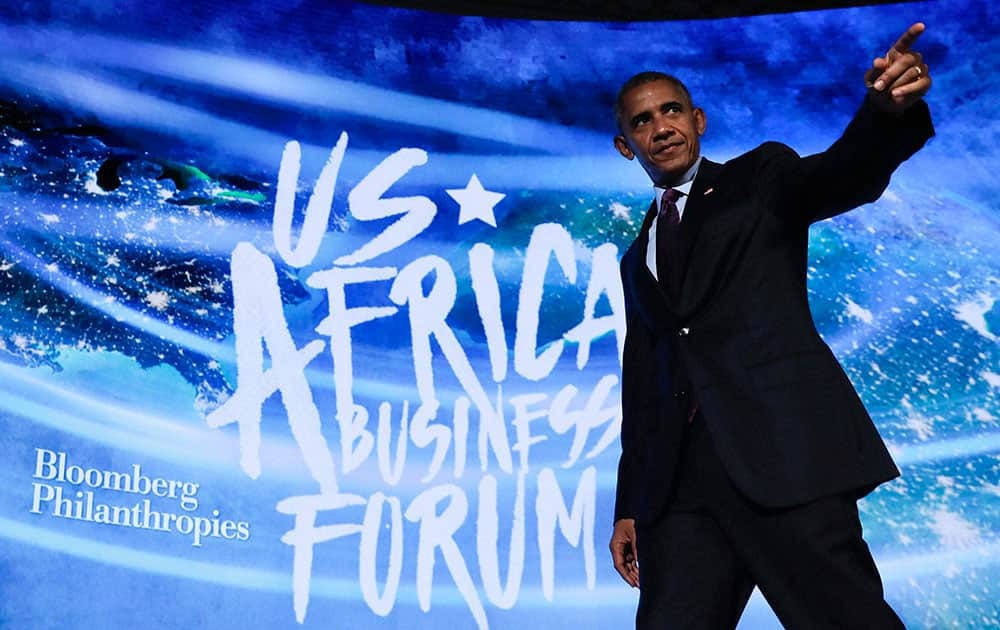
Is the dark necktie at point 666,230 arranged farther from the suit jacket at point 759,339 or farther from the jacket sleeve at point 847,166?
the jacket sleeve at point 847,166

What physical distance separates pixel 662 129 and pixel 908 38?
0.53 metres

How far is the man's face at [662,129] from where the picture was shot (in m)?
1.67

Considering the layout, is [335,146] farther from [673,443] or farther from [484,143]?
[673,443]

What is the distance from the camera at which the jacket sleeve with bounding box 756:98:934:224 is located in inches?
Answer: 50.2

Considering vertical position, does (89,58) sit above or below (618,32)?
below

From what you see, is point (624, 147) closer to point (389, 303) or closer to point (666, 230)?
point (666, 230)

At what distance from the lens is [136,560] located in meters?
2.65

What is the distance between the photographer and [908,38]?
118cm

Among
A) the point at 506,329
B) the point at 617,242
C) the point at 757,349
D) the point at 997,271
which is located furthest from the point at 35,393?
the point at 997,271

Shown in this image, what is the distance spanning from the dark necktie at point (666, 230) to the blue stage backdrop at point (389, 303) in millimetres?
1484

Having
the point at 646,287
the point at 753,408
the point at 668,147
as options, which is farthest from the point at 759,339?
the point at 668,147

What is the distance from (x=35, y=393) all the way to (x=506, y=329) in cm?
118

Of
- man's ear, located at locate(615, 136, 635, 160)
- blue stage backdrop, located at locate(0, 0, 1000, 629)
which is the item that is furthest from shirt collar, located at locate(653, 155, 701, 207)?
blue stage backdrop, located at locate(0, 0, 1000, 629)

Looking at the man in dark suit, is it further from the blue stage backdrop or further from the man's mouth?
the blue stage backdrop
